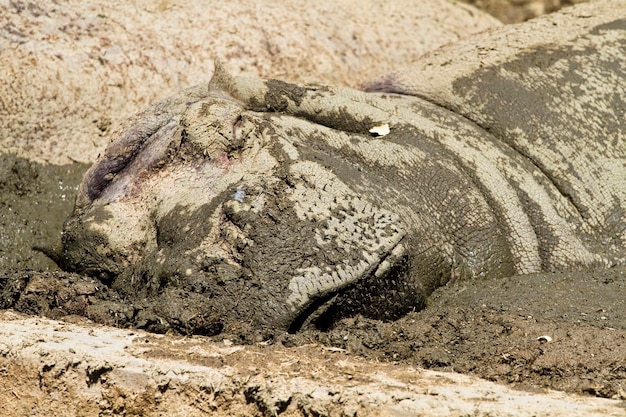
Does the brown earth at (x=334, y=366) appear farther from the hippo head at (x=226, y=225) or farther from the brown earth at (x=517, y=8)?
the brown earth at (x=517, y=8)

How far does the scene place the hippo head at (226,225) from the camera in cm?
283

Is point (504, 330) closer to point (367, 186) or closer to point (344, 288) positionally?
point (344, 288)

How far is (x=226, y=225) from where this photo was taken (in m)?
2.93

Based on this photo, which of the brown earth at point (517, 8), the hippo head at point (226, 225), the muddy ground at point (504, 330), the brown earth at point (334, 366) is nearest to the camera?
the brown earth at point (334, 366)

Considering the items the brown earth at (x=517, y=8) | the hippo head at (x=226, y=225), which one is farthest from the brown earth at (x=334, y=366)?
the brown earth at (x=517, y=8)

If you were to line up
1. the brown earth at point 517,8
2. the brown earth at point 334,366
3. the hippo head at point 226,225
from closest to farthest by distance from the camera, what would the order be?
the brown earth at point 334,366 < the hippo head at point 226,225 < the brown earth at point 517,8

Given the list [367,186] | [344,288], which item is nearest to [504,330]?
[344,288]

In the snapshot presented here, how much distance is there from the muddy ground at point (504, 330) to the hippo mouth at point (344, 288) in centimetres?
6

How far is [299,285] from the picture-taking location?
282 centimetres

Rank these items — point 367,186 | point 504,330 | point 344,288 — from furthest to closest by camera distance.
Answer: point 367,186 < point 344,288 < point 504,330

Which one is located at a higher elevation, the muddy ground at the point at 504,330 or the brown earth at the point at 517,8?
the brown earth at the point at 517,8

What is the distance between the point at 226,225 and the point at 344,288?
36 cm

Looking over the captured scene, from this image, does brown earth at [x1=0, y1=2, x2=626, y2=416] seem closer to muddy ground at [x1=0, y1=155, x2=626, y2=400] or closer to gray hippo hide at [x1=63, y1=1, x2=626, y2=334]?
muddy ground at [x1=0, y1=155, x2=626, y2=400]

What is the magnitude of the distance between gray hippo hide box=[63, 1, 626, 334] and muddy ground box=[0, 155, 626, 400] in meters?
0.13
